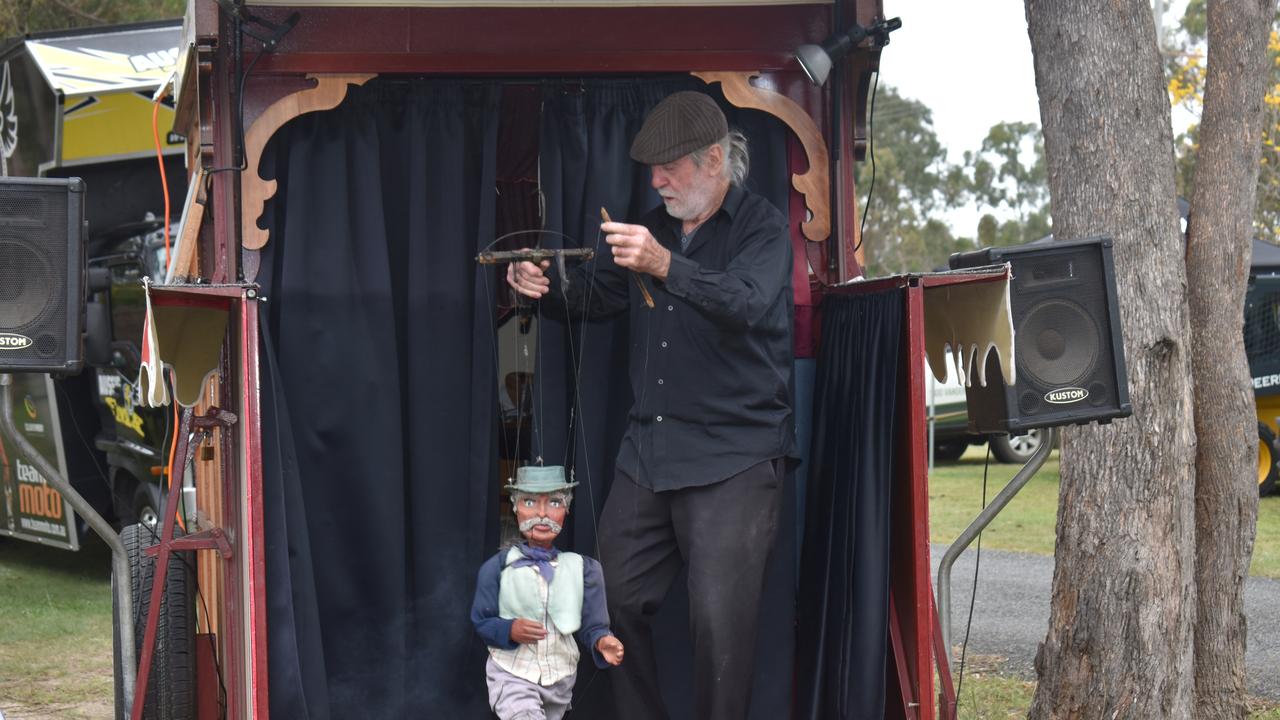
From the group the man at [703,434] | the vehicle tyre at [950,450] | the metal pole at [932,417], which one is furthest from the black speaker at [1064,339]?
the vehicle tyre at [950,450]

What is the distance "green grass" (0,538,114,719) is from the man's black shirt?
3202 millimetres

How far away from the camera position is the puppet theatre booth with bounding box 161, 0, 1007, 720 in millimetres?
4262

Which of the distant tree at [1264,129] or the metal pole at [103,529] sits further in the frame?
the distant tree at [1264,129]

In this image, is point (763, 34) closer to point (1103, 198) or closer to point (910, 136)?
point (1103, 198)

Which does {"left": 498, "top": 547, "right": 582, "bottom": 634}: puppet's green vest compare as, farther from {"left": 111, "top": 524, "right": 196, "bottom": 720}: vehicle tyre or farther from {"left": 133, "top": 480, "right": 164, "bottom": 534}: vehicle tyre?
{"left": 133, "top": 480, "right": 164, "bottom": 534}: vehicle tyre

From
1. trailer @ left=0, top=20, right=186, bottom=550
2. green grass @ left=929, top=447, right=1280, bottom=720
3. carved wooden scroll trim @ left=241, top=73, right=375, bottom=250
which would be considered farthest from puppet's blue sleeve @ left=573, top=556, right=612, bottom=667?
trailer @ left=0, top=20, right=186, bottom=550

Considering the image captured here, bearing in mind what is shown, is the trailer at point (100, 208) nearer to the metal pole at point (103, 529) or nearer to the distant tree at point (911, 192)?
the metal pole at point (103, 529)

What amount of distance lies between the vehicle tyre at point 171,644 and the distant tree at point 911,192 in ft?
123

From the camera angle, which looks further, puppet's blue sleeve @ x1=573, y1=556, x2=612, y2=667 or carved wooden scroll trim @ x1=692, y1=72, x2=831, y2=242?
carved wooden scroll trim @ x1=692, y1=72, x2=831, y2=242

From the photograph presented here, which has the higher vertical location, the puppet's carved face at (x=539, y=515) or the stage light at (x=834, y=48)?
the stage light at (x=834, y=48)

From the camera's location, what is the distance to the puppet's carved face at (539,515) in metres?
4.24

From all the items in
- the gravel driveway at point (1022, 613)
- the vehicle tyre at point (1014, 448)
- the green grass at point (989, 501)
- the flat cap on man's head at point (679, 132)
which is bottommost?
the gravel driveway at point (1022, 613)

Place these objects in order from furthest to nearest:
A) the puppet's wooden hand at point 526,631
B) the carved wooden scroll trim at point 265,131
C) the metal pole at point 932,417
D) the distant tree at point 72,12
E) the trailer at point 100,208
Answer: the metal pole at point 932,417, the distant tree at point 72,12, the trailer at point 100,208, the carved wooden scroll trim at point 265,131, the puppet's wooden hand at point 526,631

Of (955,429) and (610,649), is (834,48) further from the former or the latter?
(955,429)
